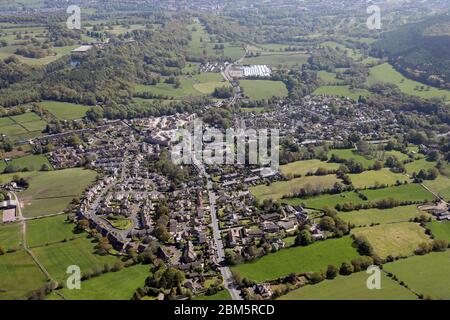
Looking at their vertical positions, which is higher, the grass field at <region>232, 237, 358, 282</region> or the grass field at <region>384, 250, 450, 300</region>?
the grass field at <region>232, 237, 358, 282</region>

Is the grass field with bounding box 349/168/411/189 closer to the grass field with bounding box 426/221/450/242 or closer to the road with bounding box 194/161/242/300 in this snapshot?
the grass field with bounding box 426/221/450/242

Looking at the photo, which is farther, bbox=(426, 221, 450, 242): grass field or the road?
bbox=(426, 221, 450, 242): grass field

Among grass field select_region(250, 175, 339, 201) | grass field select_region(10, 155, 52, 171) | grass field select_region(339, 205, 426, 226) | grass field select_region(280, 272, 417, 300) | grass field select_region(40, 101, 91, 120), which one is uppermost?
grass field select_region(40, 101, 91, 120)

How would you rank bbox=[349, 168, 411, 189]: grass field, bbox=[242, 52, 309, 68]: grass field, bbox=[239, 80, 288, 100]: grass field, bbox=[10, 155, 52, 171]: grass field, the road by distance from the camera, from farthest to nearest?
bbox=[242, 52, 309, 68]: grass field < bbox=[239, 80, 288, 100]: grass field < bbox=[10, 155, 52, 171]: grass field < bbox=[349, 168, 411, 189]: grass field < the road

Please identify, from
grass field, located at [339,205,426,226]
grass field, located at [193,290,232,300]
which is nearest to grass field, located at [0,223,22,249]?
grass field, located at [193,290,232,300]

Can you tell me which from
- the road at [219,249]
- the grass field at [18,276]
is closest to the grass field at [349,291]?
the road at [219,249]

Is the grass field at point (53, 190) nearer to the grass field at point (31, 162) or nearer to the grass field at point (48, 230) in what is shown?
the grass field at point (48, 230)

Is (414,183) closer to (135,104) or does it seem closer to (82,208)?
(82,208)
